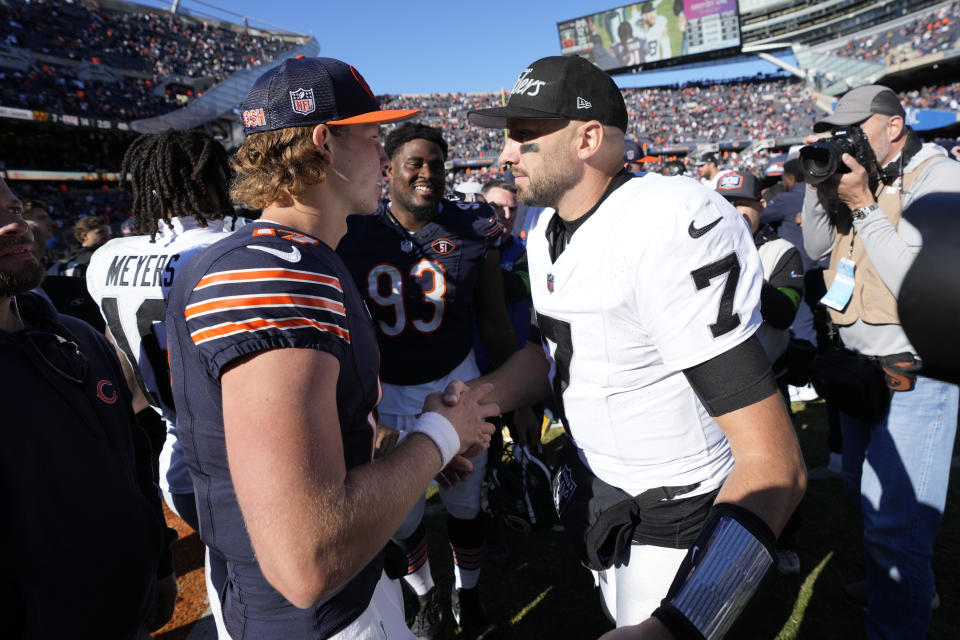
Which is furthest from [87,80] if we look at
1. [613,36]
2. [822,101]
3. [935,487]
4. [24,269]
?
[822,101]

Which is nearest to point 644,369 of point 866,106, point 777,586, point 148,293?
point 866,106

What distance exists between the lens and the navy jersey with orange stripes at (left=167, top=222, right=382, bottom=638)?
1028 millimetres

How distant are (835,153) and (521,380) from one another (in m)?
1.65

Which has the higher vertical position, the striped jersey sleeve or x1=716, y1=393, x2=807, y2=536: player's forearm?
the striped jersey sleeve

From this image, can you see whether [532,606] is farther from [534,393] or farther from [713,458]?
[713,458]

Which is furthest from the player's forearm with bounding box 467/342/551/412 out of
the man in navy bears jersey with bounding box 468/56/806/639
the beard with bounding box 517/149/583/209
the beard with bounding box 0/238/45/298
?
the beard with bounding box 0/238/45/298

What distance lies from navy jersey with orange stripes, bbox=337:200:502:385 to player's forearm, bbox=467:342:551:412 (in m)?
0.95

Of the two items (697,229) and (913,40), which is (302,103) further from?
(913,40)

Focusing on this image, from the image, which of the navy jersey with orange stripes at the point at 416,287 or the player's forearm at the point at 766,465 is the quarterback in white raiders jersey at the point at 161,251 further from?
the player's forearm at the point at 766,465

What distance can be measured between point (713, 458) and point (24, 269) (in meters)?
2.24

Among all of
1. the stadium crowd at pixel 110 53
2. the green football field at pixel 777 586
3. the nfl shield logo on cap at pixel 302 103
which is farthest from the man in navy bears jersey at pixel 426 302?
the stadium crowd at pixel 110 53

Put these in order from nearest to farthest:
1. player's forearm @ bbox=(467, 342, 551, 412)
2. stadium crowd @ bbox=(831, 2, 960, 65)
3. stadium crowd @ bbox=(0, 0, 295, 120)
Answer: player's forearm @ bbox=(467, 342, 551, 412), stadium crowd @ bbox=(0, 0, 295, 120), stadium crowd @ bbox=(831, 2, 960, 65)

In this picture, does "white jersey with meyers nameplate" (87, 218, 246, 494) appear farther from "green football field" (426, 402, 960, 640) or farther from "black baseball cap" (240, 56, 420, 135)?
"green football field" (426, 402, 960, 640)

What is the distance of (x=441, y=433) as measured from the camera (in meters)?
1.35
